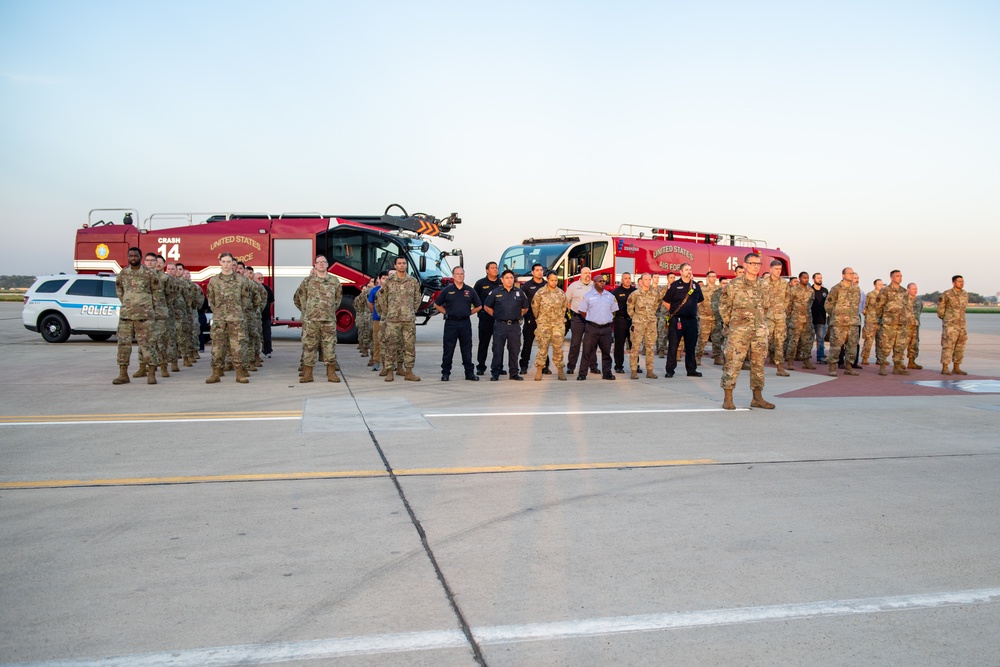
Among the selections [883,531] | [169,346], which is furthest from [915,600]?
[169,346]

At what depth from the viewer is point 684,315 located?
44.6 feet

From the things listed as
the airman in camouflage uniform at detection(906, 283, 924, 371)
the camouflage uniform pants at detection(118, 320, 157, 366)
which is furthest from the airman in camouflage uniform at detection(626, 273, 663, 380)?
the camouflage uniform pants at detection(118, 320, 157, 366)

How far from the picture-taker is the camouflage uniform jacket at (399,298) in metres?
12.0

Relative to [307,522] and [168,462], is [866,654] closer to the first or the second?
[307,522]

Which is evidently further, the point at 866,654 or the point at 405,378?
the point at 405,378

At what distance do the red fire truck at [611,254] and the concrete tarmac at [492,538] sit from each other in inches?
484

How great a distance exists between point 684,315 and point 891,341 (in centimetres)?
383

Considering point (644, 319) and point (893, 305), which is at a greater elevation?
point (893, 305)

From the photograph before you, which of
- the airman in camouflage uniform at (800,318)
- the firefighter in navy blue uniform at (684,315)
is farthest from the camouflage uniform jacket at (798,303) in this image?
the firefighter in navy blue uniform at (684,315)

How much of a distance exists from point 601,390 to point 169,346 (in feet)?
22.3

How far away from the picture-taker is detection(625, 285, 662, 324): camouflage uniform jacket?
13.1 m

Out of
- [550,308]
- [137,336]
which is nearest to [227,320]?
[137,336]

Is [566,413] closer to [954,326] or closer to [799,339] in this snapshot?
[799,339]

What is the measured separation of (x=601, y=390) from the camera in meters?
11.3
